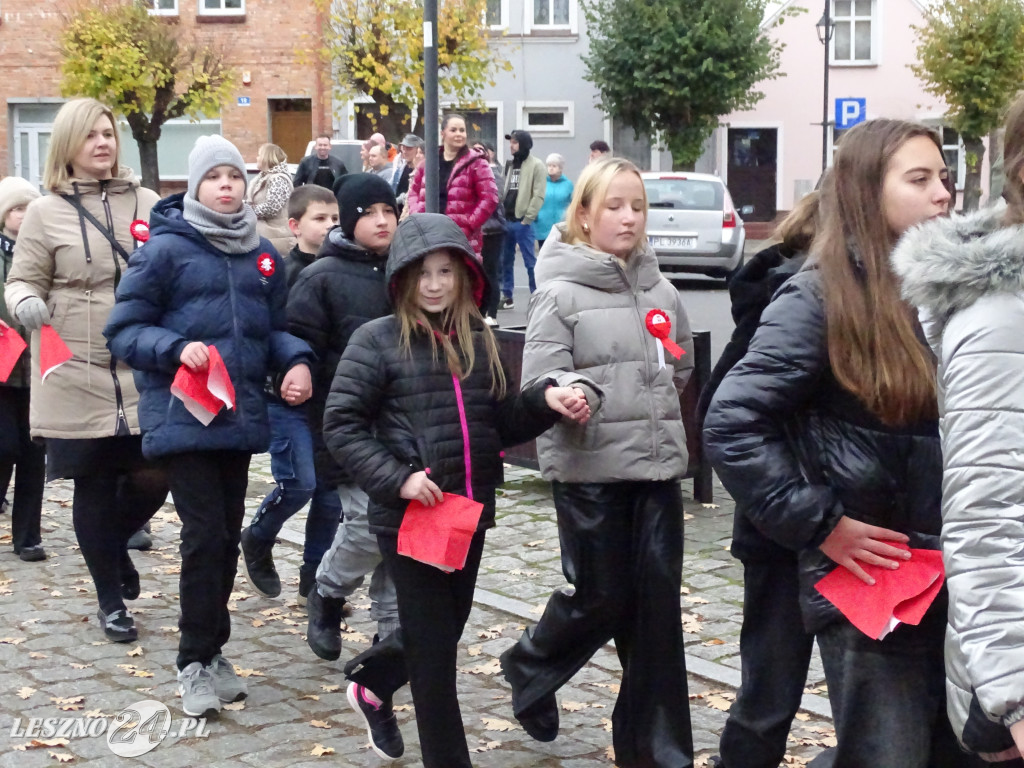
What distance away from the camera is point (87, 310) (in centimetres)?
605

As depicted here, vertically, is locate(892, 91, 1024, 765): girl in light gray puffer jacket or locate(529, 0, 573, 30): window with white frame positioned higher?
locate(529, 0, 573, 30): window with white frame

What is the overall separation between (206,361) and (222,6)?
3340 cm

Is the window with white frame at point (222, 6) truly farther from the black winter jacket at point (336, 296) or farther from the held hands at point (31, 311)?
the black winter jacket at point (336, 296)

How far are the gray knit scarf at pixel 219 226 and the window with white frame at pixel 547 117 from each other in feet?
112

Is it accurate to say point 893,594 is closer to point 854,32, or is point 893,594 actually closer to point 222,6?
point 222,6

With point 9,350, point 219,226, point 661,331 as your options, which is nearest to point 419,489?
point 661,331

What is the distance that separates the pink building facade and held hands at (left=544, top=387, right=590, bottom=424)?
36648 mm

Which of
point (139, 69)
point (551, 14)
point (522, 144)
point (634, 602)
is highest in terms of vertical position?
point (551, 14)

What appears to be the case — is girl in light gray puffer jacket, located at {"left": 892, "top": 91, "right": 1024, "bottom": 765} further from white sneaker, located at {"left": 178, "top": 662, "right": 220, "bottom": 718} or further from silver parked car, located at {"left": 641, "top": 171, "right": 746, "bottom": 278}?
silver parked car, located at {"left": 641, "top": 171, "right": 746, "bottom": 278}

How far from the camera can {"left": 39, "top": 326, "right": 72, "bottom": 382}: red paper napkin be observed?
5.93 m

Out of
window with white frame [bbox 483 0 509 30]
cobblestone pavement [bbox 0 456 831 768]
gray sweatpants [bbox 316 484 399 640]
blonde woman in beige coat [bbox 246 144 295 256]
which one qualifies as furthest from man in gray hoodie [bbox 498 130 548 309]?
window with white frame [bbox 483 0 509 30]

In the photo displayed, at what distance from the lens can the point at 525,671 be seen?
462cm

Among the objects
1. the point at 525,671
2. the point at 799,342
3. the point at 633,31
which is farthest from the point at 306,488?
the point at 633,31

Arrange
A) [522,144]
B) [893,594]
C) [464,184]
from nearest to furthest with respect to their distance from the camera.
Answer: [893,594] → [464,184] → [522,144]
